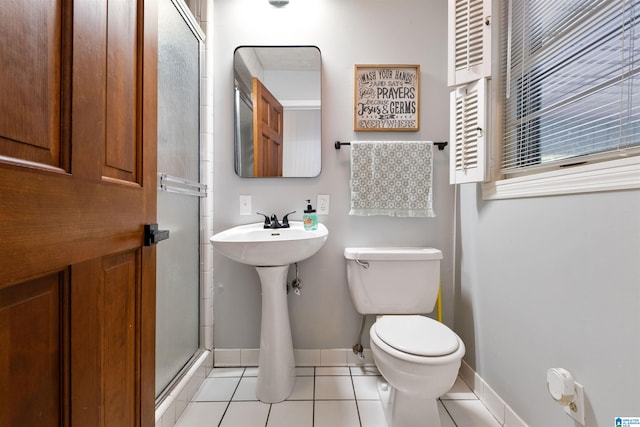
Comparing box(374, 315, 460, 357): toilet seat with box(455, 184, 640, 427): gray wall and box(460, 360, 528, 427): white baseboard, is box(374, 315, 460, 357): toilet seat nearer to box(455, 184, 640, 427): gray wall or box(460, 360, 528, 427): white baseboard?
box(455, 184, 640, 427): gray wall

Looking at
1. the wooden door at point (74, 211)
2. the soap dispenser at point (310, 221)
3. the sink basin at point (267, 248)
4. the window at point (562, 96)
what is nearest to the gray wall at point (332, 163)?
the soap dispenser at point (310, 221)

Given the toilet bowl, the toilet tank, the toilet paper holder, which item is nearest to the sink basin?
the toilet tank

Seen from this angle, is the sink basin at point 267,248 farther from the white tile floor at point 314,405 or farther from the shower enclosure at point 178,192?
the white tile floor at point 314,405

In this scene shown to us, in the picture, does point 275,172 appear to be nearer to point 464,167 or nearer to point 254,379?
point 464,167

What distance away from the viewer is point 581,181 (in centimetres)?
81

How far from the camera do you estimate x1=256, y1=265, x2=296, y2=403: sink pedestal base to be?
1.26 meters

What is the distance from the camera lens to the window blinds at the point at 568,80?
76 centimetres

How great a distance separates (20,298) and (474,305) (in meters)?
1.61

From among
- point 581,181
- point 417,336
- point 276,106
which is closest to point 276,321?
point 417,336

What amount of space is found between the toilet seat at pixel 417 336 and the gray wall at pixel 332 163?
43 centimetres

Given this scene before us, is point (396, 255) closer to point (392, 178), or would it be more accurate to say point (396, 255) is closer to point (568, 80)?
point (392, 178)

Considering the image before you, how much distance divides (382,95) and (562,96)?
32.7 inches

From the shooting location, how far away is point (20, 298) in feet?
1.32

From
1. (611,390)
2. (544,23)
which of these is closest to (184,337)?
(611,390)
